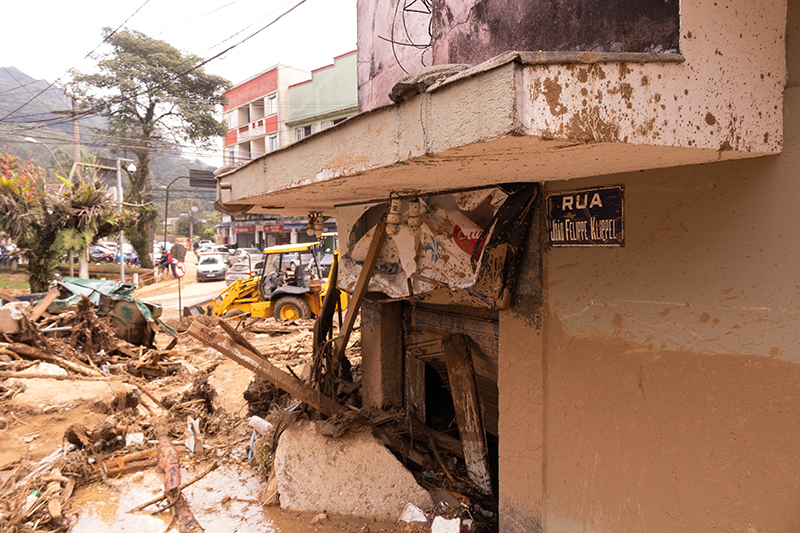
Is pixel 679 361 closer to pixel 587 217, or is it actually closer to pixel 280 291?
pixel 587 217

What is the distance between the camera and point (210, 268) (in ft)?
88.4

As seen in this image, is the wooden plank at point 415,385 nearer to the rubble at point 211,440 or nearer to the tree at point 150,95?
the rubble at point 211,440

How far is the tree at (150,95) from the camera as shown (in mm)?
31969

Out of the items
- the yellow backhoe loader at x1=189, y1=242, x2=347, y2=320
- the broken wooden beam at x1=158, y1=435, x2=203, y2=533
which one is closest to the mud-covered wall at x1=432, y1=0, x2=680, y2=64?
the broken wooden beam at x1=158, y1=435, x2=203, y2=533

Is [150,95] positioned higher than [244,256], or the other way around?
[150,95]

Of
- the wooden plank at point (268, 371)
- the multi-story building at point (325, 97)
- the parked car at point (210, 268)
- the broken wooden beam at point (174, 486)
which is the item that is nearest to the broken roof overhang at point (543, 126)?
the wooden plank at point (268, 371)

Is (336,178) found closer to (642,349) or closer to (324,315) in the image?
(642,349)

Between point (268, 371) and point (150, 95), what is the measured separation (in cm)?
3560

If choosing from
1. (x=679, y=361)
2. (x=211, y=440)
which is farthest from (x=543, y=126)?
(x=211, y=440)

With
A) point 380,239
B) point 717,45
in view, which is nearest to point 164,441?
point 380,239

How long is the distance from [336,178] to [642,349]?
212cm

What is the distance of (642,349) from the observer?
2.78 m

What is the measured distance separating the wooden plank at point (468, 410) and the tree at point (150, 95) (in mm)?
31553

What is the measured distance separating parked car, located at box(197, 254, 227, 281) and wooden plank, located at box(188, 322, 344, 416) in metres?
24.2
